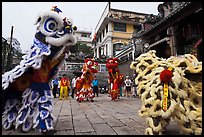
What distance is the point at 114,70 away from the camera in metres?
9.30

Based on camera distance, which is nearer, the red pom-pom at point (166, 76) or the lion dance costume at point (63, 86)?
the red pom-pom at point (166, 76)

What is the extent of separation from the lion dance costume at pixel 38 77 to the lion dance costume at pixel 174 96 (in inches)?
61.5

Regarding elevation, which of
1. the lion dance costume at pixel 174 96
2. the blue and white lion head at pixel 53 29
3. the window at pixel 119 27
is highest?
the window at pixel 119 27

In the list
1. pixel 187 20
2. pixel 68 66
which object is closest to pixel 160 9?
pixel 187 20

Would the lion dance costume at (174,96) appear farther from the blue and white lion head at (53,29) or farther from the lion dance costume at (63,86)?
the lion dance costume at (63,86)

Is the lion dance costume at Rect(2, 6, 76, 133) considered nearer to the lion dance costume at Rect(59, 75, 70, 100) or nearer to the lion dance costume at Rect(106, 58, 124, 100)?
the lion dance costume at Rect(106, 58, 124, 100)

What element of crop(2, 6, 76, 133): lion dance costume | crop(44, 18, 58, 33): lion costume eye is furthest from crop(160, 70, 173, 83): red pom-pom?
crop(44, 18, 58, 33): lion costume eye

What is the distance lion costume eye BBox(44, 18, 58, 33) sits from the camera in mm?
3402

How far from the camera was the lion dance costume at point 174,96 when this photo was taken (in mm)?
2672

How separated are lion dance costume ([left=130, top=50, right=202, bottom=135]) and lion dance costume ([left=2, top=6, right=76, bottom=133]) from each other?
1.56 meters

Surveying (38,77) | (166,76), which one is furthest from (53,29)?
(166,76)

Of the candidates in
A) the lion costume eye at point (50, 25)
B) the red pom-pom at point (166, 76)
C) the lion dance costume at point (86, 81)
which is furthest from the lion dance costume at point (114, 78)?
the red pom-pom at point (166, 76)

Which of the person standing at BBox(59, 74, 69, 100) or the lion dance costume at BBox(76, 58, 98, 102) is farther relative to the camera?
the person standing at BBox(59, 74, 69, 100)

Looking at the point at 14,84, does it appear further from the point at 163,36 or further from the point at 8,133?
the point at 163,36
